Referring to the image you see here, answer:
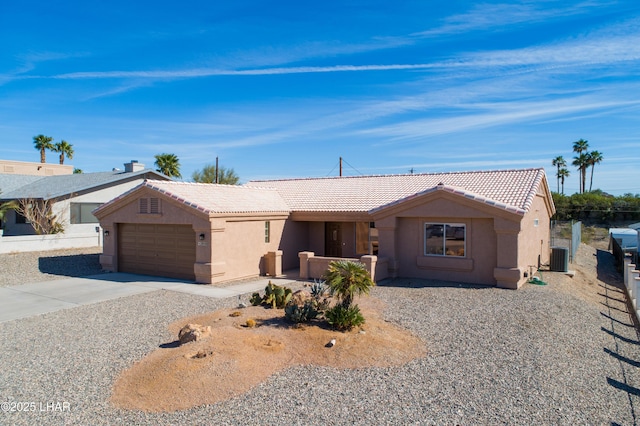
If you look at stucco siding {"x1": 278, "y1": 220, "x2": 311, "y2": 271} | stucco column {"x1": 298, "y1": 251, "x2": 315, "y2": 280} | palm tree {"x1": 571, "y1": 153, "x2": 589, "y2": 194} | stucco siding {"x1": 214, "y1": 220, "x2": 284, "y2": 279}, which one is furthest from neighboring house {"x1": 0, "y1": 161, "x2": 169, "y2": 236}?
palm tree {"x1": 571, "y1": 153, "x2": 589, "y2": 194}

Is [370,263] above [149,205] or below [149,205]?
below

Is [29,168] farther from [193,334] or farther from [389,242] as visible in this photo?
[193,334]

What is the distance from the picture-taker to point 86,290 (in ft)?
51.8

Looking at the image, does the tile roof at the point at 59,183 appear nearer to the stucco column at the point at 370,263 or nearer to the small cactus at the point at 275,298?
the stucco column at the point at 370,263

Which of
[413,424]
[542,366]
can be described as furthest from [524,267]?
[413,424]

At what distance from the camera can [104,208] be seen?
20016mm

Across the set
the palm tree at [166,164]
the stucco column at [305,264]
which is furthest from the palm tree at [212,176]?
the stucco column at [305,264]

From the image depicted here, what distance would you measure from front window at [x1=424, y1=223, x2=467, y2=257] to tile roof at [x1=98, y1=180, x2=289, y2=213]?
7.01 m

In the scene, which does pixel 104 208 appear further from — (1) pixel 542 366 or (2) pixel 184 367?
(1) pixel 542 366

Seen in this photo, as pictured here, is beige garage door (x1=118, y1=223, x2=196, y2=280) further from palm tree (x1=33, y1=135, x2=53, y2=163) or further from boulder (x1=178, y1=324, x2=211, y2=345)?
palm tree (x1=33, y1=135, x2=53, y2=163)

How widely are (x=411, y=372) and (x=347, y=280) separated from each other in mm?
2957

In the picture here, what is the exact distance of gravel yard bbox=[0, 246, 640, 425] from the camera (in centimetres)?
657

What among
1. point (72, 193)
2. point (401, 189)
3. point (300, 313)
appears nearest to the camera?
point (300, 313)

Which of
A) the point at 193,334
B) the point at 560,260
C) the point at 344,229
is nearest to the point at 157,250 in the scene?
the point at 344,229
